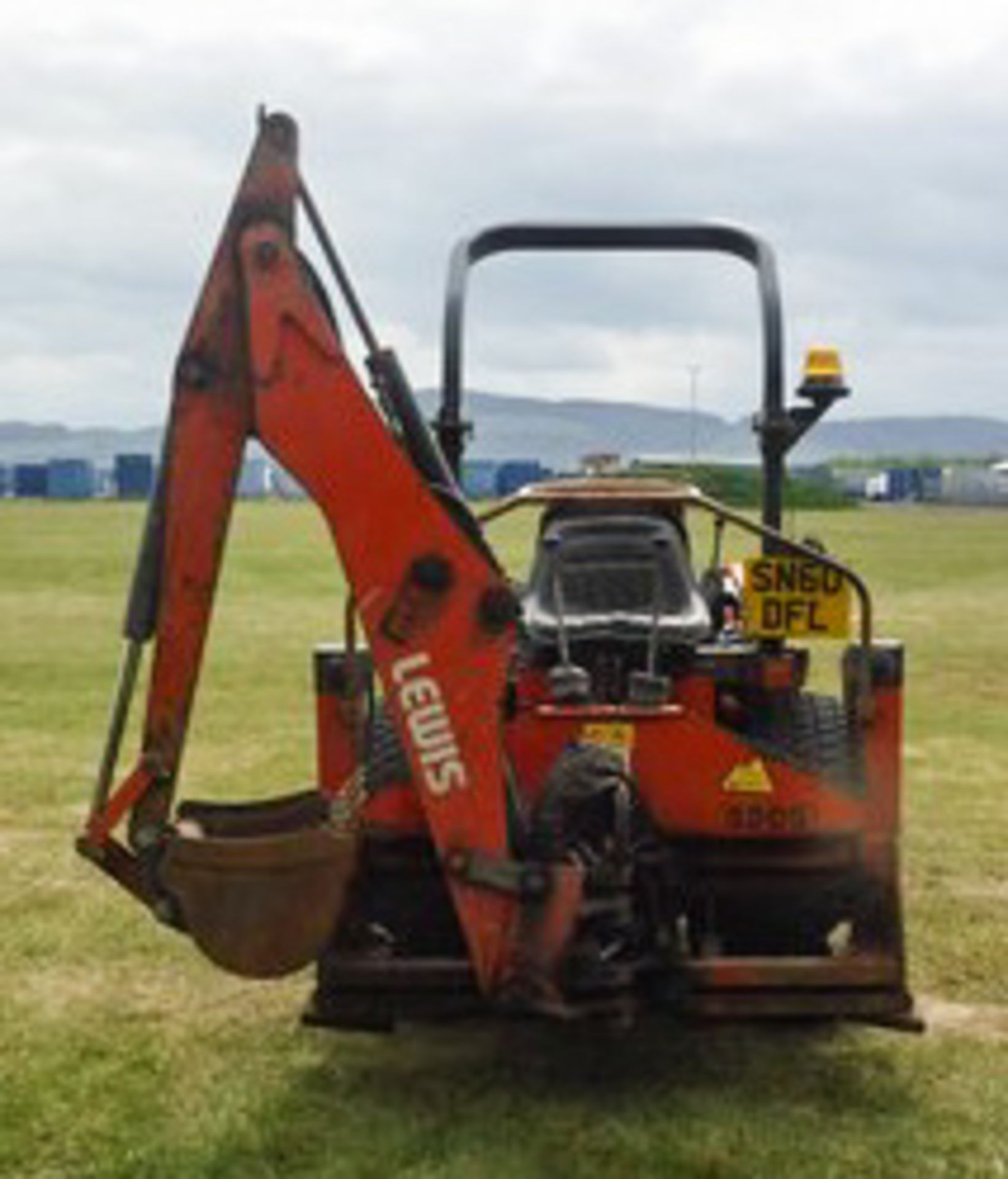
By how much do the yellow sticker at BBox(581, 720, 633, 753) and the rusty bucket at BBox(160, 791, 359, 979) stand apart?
3.19 ft

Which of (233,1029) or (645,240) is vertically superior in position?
(645,240)

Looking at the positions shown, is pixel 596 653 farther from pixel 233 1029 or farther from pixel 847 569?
pixel 233 1029

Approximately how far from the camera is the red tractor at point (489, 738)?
512 cm

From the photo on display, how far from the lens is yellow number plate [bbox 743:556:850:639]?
238 inches

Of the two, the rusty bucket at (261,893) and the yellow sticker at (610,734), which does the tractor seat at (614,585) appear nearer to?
the yellow sticker at (610,734)

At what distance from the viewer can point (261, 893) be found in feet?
16.4

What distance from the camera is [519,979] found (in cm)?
521

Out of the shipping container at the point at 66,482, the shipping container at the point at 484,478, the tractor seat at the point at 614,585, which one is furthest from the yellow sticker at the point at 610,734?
the shipping container at the point at 66,482

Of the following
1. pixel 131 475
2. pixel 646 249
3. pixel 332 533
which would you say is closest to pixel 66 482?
pixel 131 475

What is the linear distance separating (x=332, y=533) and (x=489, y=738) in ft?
2.26

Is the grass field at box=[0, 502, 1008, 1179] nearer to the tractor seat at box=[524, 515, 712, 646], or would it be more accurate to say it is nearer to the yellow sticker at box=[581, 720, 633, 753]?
the yellow sticker at box=[581, 720, 633, 753]

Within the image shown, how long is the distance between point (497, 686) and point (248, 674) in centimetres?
1124

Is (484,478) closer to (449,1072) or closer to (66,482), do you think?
(66,482)

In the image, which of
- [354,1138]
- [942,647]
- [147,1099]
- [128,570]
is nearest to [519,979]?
[354,1138]
